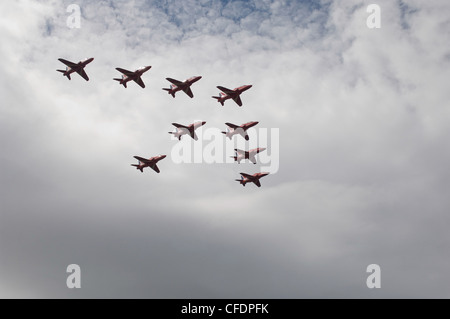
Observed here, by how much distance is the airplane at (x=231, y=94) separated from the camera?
115 meters

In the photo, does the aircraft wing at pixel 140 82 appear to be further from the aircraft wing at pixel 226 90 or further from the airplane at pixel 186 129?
the aircraft wing at pixel 226 90

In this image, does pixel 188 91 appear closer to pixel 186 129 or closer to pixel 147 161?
pixel 186 129

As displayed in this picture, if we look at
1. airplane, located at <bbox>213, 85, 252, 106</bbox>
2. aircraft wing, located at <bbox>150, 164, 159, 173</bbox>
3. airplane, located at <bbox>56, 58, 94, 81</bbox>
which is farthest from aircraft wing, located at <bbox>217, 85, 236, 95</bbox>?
airplane, located at <bbox>56, 58, 94, 81</bbox>

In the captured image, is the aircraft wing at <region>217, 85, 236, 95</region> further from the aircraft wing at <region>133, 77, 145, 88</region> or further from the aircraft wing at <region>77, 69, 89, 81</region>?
the aircraft wing at <region>77, 69, 89, 81</region>

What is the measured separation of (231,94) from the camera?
116750 mm

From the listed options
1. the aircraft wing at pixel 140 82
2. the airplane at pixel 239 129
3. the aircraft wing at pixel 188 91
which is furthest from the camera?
the aircraft wing at pixel 140 82

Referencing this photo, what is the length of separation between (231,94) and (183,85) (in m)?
17.9

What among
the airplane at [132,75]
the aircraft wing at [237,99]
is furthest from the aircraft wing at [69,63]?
the aircraft wing at [237,99]

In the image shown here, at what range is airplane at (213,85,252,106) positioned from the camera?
11525 cm

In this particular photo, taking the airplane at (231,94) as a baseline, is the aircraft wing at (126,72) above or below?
above

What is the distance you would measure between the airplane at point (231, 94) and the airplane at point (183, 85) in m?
9.85
